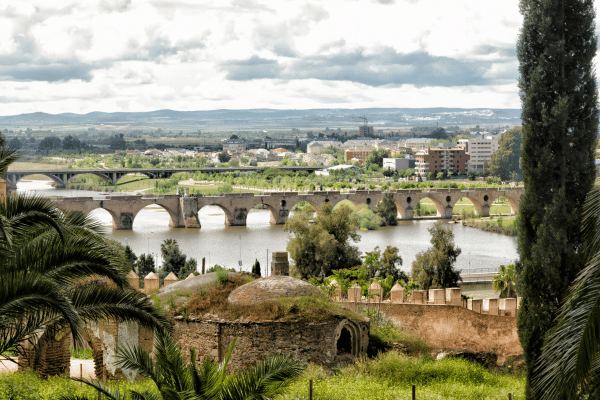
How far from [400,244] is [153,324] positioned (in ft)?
124

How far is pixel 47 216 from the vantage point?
22.0ft

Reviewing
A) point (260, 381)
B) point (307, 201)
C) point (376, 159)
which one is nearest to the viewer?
point (260, 381)

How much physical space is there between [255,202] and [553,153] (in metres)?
47.1

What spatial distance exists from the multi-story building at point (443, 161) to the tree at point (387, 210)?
43.8 meters

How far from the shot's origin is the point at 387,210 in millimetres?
56938

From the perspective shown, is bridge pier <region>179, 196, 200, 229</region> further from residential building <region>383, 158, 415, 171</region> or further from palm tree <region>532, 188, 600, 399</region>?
residential building <region>383, 158, 415, 171</region>

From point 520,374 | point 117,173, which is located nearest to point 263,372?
point 520,374

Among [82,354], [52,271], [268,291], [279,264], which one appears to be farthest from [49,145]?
[52,271]

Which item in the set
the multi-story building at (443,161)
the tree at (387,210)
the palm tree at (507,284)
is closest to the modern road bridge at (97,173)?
the multi-story building at (443,161)

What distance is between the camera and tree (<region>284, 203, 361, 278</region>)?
27.2 m

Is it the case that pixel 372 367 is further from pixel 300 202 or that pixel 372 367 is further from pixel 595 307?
pixel 300 202

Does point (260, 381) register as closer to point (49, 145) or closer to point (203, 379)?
point (203, 379)

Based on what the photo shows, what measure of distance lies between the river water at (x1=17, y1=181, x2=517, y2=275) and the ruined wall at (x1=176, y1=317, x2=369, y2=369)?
943 inches

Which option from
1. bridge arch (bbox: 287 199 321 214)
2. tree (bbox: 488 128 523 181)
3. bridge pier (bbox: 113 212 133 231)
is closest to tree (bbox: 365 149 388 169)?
tree (bbox: 488 128 523 181)
